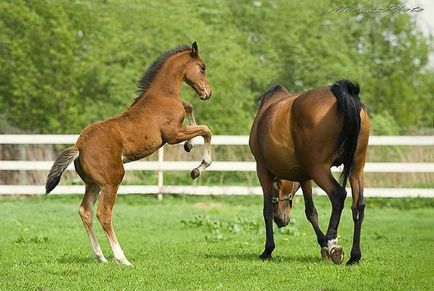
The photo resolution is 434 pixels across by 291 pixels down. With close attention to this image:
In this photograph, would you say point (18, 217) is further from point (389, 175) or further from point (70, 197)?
point (389, 175)

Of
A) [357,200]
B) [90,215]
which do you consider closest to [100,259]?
[90,215]

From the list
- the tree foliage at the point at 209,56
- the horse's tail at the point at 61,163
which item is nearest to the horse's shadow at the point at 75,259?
the horse's tail at the point at 61,163

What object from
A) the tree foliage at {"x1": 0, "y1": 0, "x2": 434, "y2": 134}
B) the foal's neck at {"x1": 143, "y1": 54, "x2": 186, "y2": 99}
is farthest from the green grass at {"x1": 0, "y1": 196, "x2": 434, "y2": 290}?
the tree foliage at {"x1": 0, "y1": 0, "x2": 434, "y2": 134}

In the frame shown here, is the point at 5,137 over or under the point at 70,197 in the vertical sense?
over

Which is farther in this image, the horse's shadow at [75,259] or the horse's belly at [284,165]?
the horse's shadow at [75,259]

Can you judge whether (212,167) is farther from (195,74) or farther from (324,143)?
(324,143)

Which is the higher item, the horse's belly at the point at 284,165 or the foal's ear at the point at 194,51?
the foal's ear at the point at 194,51

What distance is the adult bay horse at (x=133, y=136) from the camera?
919 cm

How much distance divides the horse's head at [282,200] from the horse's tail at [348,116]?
1.67 meters

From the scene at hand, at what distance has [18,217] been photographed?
1541 centimetres

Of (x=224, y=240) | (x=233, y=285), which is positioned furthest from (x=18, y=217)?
(x=233, y=285)

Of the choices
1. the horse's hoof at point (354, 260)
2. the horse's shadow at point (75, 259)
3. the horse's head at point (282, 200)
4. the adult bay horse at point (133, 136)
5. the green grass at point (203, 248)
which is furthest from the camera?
the horse's head at point (282, 200)

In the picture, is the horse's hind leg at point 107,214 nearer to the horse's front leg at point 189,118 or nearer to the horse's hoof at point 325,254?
the horse's front leg at point 189,118

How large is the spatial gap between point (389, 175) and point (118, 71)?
788 centimetres
